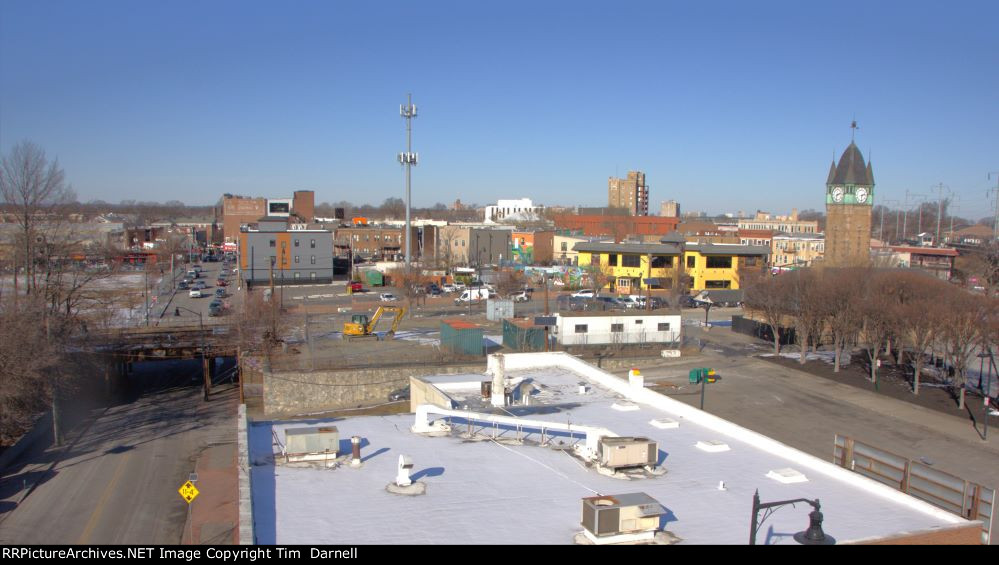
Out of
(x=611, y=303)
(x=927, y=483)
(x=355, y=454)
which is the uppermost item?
(x=355, y=454)

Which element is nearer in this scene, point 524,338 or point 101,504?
point 101,504

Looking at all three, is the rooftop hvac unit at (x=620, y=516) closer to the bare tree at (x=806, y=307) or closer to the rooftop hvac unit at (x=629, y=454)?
the rooftop hvac unit at (x=629, y=454)

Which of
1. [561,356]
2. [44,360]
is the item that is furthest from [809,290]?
[44,360]

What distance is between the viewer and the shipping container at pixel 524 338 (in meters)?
32.3

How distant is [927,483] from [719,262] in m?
47.1

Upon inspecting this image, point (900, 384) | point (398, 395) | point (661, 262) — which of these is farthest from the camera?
point (661, 262)

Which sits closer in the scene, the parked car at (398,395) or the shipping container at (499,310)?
the parked car at (398,395)

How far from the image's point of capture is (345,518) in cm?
1023

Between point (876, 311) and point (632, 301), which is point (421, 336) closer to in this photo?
point (632, 301)

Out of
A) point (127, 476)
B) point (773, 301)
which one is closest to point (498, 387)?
point (127, 476)

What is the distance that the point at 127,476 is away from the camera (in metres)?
20.8

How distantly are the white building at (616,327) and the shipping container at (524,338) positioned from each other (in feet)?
5.31

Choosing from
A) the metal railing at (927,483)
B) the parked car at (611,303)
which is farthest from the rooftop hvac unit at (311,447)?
the parked car at (611,303)

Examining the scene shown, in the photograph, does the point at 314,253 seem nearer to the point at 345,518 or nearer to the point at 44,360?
the point at 44,360
